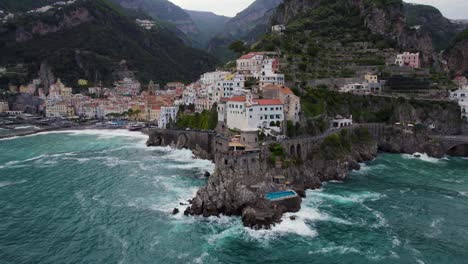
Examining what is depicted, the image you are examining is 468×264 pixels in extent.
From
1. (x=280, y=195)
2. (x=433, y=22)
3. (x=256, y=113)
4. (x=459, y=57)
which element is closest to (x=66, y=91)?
(x=256, y=113)

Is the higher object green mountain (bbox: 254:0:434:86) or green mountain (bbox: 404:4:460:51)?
green mountain (bbox: 404:4:460:51)

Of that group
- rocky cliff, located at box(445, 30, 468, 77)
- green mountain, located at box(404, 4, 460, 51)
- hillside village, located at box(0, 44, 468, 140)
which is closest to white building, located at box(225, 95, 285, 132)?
hillside village, located at box(0, 44, 468, 140)

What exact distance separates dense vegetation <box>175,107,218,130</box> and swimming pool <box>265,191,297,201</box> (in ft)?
93.3

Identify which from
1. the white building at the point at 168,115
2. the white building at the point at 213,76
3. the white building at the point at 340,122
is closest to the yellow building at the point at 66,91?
the white building at the point at 168,115

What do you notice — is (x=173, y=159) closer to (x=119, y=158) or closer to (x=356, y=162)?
(x=119, y=158)

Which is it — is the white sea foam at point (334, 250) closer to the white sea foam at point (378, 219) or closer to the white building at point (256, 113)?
the white sea foam at point (378, 219)

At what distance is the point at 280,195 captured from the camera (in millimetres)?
41656

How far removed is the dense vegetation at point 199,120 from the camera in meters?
68.9

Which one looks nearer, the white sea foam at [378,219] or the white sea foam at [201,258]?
the white sea foam at [201,258]

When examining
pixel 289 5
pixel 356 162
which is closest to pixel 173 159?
pixel 356 162

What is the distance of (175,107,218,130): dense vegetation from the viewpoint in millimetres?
68950

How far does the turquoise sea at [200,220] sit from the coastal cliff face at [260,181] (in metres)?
1.30

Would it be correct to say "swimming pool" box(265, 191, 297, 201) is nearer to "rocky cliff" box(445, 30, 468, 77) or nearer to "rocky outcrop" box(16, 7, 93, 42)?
"rocky cliff" box(445, 30, 468, 77)

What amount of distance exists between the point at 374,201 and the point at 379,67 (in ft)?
177
